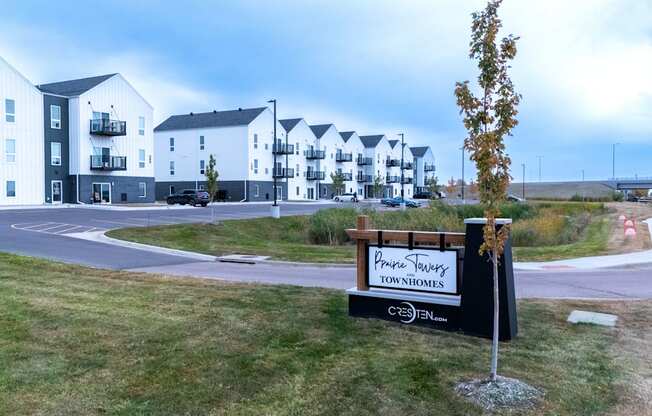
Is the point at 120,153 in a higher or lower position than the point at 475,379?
higher

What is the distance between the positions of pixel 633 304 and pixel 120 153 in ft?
173

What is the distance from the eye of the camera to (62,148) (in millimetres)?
50844

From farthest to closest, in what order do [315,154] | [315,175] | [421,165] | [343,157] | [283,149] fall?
[421,165]
[343,157]
[315,154]
[315,175]
[283,149]

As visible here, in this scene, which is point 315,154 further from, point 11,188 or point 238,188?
point 11,188

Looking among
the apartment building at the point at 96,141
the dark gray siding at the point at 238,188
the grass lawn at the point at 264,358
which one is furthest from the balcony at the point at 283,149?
the grass lawn at the point at 264,358

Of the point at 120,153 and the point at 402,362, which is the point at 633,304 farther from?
the point at 120,153

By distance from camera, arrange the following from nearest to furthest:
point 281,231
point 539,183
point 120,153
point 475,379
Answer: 1. point 475,379
2. point 281,231
3. point 120,153
4. point 539,183

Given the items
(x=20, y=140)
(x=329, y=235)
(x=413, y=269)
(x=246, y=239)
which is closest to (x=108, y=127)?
(x=20, y=140)

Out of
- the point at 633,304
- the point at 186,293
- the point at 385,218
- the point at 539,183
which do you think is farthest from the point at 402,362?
the point at 539,183

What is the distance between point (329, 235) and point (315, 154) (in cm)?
5833

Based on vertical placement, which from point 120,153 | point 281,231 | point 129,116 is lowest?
point 281,231

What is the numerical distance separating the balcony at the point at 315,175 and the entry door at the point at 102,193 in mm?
35288

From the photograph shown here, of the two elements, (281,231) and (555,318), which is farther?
(281,231)

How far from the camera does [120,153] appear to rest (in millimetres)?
55031
